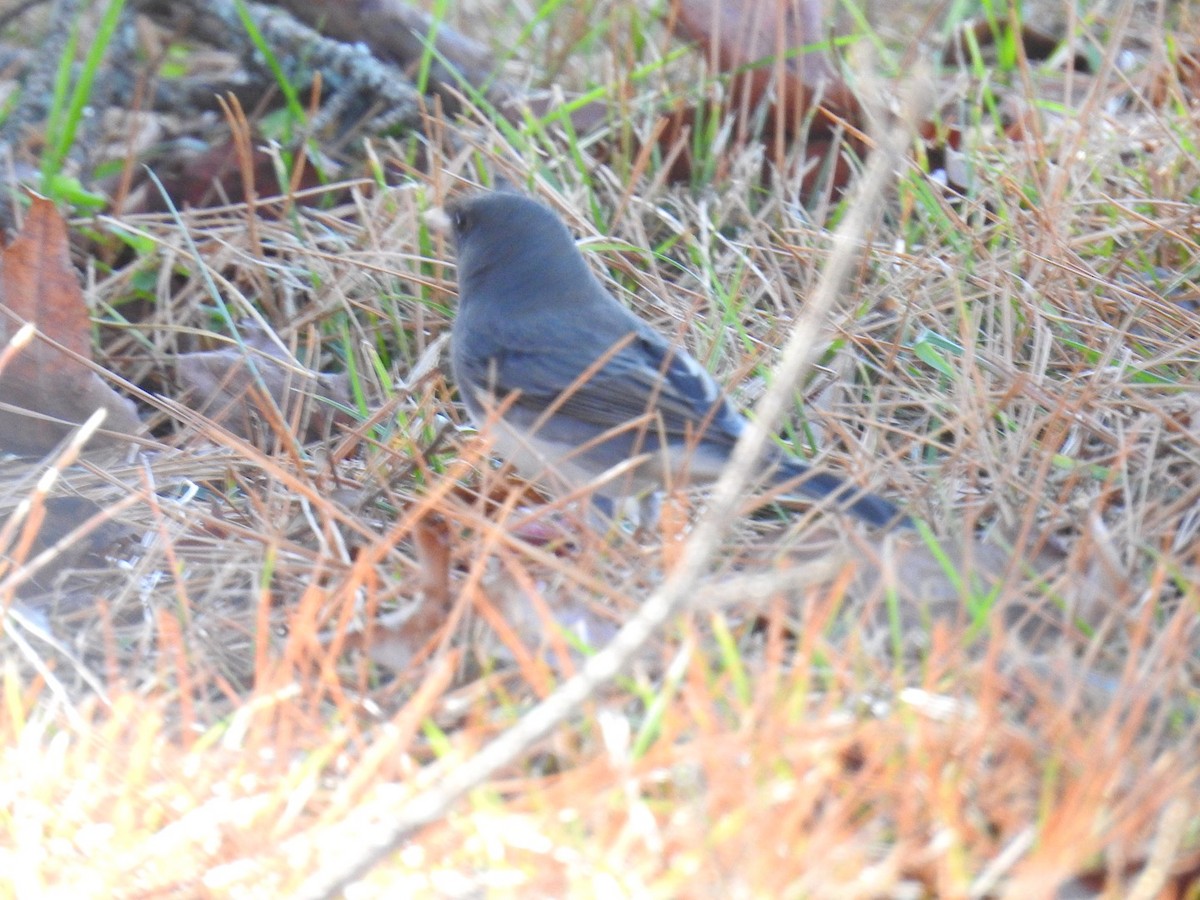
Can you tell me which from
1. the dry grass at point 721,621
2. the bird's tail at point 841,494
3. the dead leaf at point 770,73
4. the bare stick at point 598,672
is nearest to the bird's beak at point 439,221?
the dry grass at point 721,621

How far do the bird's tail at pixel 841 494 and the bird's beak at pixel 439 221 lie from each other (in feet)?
3.66

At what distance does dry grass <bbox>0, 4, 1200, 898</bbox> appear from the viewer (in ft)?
4.41

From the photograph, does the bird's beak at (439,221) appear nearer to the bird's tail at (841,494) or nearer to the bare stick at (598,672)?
the bird's tail at (841,494)

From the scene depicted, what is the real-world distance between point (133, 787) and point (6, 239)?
197 cm

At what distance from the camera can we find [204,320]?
3045 millimetres

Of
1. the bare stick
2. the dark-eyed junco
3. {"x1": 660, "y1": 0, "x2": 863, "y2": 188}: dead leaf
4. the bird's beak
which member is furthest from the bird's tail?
{"x1": 660, "y1": 0, "x2": 863, "y2": 188}: dead leaf

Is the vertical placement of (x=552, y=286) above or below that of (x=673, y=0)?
below

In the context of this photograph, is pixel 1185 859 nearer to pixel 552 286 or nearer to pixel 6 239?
pixel 552 286

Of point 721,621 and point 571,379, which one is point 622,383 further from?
point 721,621

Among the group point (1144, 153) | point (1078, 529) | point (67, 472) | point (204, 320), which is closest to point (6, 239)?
point (204, 320)

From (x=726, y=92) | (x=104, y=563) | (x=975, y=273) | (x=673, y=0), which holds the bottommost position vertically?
(x=104, y=563)

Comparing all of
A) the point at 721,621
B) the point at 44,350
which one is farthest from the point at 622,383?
the point at 44,350

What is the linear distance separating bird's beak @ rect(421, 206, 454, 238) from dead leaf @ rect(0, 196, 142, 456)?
77cm

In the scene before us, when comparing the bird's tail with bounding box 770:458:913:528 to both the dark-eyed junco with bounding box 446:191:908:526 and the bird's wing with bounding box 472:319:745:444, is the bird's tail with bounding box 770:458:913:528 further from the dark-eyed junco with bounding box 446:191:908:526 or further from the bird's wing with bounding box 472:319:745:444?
the bird's wing with bounding box 472:319:745:444
